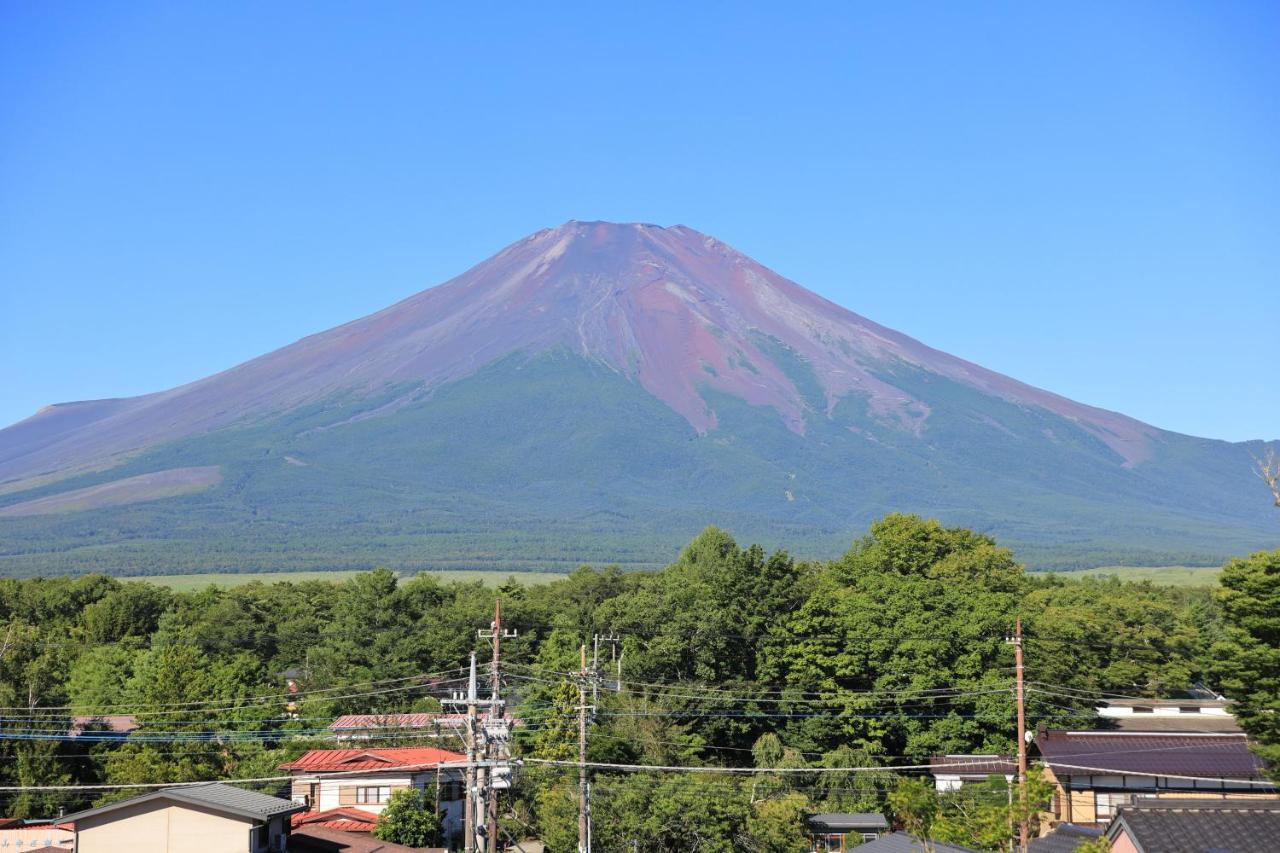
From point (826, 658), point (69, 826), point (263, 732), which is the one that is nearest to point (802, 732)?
point (826, 658)

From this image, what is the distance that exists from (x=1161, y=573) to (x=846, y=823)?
130 meters

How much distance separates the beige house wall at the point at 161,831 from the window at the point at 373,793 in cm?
1182

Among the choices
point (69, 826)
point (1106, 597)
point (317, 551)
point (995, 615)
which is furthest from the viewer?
point (317, 551)

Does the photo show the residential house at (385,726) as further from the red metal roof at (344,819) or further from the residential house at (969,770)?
the residential house at (969,770)

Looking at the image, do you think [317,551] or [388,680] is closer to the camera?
[388,680]

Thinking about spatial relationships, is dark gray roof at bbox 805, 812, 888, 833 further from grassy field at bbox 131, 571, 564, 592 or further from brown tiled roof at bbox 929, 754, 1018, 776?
grassy field at bbox 131, 571, 564, 592

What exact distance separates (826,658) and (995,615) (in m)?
5.93

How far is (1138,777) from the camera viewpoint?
1561 inches

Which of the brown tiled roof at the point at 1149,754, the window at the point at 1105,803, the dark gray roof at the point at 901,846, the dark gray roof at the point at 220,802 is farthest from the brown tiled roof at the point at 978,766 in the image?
the dark gray roof at the point at 220,802

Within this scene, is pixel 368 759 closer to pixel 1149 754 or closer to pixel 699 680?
pixel 699 680

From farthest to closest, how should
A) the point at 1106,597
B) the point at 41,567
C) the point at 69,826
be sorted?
the point at 41,567
the point at 1106,597
the point at 69,826

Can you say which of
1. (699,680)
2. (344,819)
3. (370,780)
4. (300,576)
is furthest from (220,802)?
(300,576)

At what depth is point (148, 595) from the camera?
70750mm

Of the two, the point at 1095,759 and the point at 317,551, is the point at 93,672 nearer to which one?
the point at 1095,759
